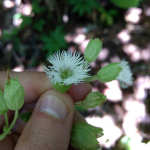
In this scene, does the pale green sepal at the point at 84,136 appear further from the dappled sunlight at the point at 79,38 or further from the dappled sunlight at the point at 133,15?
the dappled sunlight at the point at 133,15

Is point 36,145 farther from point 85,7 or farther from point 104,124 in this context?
point 85,7

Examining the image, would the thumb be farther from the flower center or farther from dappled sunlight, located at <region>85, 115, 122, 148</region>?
dappled sunlight, located at <region>85, 115, 122, 148</region>

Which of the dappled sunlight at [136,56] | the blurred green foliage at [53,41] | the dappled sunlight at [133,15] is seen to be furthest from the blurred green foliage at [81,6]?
the dappled sunlight at [136,56]

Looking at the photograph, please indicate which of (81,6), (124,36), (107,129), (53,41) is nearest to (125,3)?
(124,36)

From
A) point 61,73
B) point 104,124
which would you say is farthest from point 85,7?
point 61,73

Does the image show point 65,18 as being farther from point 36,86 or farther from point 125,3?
point 36,86

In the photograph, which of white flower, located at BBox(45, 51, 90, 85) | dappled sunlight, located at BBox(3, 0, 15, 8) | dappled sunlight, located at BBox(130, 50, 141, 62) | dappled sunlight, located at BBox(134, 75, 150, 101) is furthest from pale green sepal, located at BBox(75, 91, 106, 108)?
dappled sunlight, located at BBox(3, 0, 15, 8)
